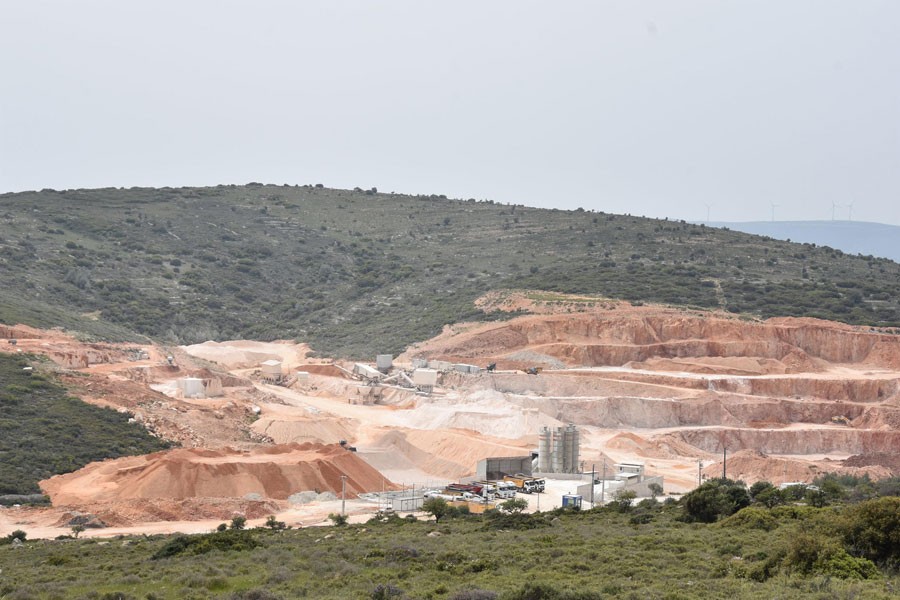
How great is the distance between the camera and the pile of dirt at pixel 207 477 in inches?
1844

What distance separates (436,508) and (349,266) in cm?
9618

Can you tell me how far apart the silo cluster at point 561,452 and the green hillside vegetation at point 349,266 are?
1544 inches

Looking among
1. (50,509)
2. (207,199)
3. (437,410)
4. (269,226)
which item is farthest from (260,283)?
(50,509)

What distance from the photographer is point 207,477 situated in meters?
48.3

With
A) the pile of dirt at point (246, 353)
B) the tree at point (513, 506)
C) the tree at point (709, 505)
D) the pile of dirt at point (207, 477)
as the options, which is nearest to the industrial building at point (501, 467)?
the pile of dirt at point (207, 477)

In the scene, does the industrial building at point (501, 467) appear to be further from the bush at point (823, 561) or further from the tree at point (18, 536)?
the bush at point (823, 561)

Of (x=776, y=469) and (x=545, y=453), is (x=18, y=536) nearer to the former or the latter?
(x=545, y=453)

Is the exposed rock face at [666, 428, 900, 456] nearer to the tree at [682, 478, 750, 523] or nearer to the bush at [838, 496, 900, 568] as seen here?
the tree at [682, 478, 750, 523]

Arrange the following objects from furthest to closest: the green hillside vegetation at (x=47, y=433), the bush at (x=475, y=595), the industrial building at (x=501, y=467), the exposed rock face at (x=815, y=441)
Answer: the exposed rock face at (x=815, y=441) → the industrial building at (x=501, y=467) → the green hillside vegetation at (x=47, y=433) → the bush at (x=475, y=595)

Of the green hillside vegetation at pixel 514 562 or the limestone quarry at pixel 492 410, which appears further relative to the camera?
the limestone quarry at pixel 492 410

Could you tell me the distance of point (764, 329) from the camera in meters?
81.2

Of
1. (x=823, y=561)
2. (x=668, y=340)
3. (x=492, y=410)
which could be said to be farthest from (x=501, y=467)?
(x=823, y=561)

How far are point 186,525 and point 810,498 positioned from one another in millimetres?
21340

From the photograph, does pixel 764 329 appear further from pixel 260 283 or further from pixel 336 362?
pixel 260 283
